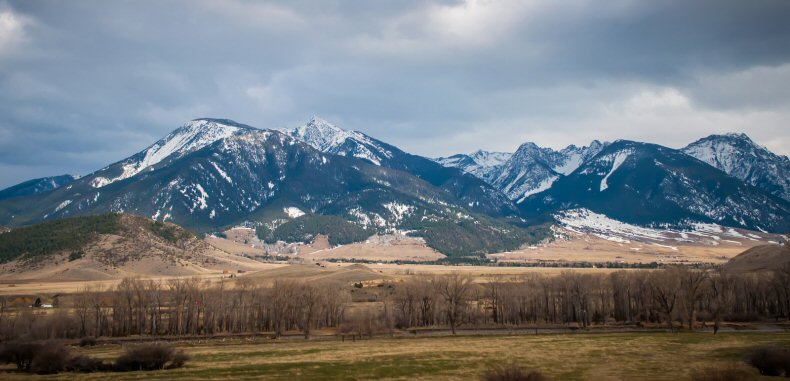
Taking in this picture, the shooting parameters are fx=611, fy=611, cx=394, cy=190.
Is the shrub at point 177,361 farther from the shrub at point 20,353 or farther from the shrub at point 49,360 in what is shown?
the shrub at point 20,353

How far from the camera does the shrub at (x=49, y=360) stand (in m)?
63.9

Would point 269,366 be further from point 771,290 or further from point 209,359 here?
point 771,290

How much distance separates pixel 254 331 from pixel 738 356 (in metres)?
95.7

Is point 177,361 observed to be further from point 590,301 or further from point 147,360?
point 590,301

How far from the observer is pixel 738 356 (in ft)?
210

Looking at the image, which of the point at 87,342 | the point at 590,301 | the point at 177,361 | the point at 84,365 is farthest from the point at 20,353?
the point at 590,301

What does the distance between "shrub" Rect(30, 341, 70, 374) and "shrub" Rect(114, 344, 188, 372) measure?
17.7 feet

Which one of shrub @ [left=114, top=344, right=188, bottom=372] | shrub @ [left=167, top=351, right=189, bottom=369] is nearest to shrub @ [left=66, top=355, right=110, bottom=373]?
shrub @ [left=114, top=344, right=188, bottom=372]

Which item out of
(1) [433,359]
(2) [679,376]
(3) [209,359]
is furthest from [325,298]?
(2) [679,376]

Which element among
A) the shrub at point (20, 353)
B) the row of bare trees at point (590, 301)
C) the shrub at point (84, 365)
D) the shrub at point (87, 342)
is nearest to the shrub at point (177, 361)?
the shrub at point (84, 365)

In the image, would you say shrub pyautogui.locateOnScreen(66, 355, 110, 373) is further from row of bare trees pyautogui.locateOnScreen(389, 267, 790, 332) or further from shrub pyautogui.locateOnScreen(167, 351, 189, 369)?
row of bare trees pyautogui.locateOnScreen(389, 267, 790, 332)

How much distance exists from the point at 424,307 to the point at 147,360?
8404 centimetres

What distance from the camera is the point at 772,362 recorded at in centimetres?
5391

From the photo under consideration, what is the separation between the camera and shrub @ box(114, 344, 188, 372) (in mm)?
66500
